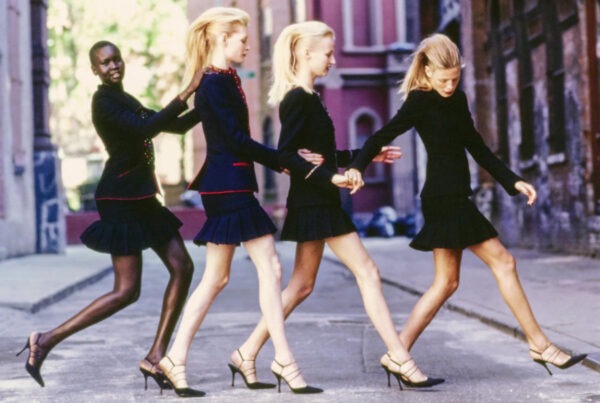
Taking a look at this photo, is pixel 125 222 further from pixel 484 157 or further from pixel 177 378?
pixel 484 157

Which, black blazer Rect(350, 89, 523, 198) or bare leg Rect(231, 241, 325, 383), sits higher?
black blazer Rect(350, 89, 523, 198)

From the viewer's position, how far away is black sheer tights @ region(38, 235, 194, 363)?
271 inches

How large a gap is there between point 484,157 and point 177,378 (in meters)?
1.95

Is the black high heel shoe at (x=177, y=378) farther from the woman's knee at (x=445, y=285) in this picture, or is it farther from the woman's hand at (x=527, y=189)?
the woman's hand at (x=527, y=189)

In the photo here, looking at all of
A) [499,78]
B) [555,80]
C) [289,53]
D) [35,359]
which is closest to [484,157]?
[289,53]

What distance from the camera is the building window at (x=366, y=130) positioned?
Result: 3853cm

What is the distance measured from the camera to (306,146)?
6625mm

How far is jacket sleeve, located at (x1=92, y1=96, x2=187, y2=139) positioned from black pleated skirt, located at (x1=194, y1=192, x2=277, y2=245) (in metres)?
0.43

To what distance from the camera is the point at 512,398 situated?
6531 millimetres

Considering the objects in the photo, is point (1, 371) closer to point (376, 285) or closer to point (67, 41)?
point (376, 285)

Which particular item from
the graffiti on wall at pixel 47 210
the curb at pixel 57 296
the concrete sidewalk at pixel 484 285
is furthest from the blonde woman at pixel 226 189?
the graffiti on wall at pixel 47 210

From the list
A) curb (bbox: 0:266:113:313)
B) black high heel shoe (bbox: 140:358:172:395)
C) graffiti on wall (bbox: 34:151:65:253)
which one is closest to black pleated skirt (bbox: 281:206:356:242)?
black high heel shoe (bbox: 140:358:172:395)

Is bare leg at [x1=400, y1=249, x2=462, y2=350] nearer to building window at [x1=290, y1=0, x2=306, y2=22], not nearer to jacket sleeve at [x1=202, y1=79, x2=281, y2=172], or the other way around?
jacket sleeve at [x1=202, y1=79, x2=281, y2=172]

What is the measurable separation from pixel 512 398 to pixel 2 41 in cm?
1774
